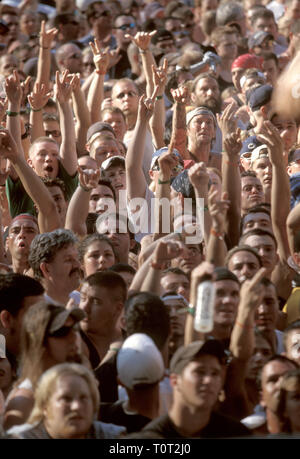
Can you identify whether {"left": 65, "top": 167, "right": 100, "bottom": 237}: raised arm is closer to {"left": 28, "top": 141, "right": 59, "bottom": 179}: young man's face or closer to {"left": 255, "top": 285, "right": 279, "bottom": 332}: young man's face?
{"left": 28, "top": 141, "right": 59, "bottom": 179}: young man's face

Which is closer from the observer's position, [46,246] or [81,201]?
[46,246]

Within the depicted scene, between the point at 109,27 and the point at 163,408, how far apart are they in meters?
7.57

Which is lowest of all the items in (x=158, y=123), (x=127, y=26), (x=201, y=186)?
(x=201, y=186)

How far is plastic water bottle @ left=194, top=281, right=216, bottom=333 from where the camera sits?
205 inches

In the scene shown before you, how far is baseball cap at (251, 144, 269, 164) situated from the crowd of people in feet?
0.06

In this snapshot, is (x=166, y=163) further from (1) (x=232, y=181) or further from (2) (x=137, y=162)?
(2) (x=137, y=162)

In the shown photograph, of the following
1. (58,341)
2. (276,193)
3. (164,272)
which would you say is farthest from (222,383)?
(276,193)

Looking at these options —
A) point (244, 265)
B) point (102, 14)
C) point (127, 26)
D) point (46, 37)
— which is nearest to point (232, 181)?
point (244, 265)

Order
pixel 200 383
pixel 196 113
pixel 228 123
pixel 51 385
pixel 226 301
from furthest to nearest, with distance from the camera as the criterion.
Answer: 1. pixel 196 113
2. pixel 228 123
3. pixel 226 301
4. pixel 200 383
5. pixel 51 385

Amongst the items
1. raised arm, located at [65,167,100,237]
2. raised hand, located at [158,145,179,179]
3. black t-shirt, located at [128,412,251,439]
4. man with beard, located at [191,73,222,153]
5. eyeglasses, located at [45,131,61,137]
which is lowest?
black t-shirt, located at [128,412,251,439]

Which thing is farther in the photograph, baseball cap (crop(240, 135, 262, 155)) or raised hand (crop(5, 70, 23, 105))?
baseball cap (crop(240, 135, 262, 155))

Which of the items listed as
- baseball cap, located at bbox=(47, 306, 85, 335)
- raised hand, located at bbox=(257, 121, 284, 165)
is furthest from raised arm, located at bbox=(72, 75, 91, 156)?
baseball cap, located at bbox=(47, 306, 85, 335)

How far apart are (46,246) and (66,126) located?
1.82 metres

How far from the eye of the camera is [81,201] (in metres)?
7.21
